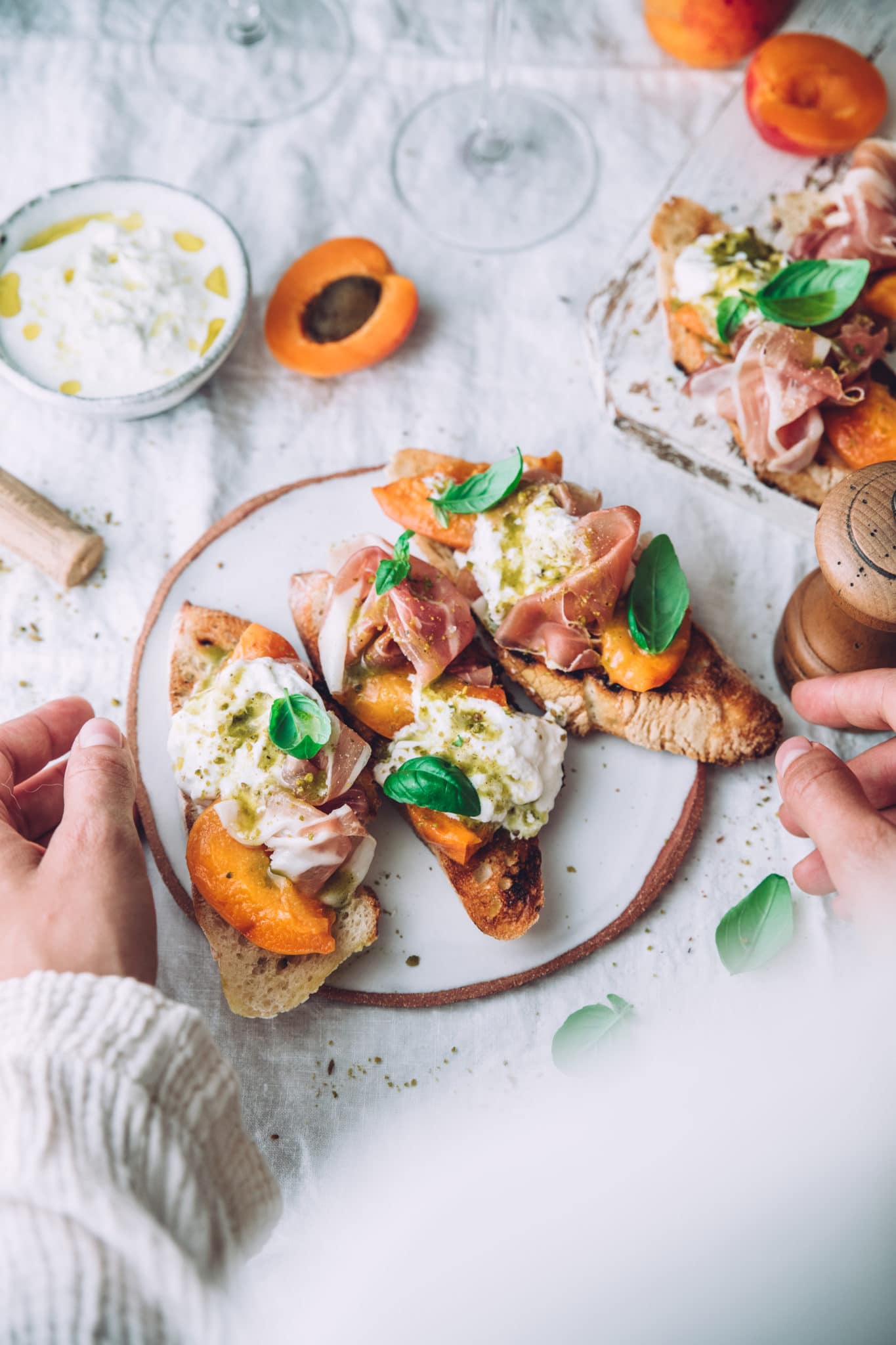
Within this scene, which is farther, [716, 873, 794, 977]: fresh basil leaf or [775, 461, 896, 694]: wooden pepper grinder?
[716, 873, 794, 977]: fresh basil leaf

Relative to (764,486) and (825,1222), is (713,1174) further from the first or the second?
(764,486)

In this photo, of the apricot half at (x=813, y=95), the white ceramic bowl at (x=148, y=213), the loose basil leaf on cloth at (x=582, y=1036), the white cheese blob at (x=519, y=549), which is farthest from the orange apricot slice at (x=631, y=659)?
the apricot half at (x=813, y=95)

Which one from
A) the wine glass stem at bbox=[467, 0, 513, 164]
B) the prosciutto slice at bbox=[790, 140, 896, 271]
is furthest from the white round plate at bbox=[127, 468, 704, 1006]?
the wine glass stem at bbox=[467, 0, 513, 164]

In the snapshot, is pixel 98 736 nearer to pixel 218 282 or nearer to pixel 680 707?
pixel 680 707

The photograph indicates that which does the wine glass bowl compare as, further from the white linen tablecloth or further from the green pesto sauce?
the green pesto sauce

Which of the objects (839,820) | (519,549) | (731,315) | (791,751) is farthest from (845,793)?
(731,315)

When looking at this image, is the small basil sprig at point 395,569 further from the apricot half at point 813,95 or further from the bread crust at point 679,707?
the apricot half at point 813,95

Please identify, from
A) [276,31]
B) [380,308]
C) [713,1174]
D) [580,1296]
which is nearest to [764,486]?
[380,308]
